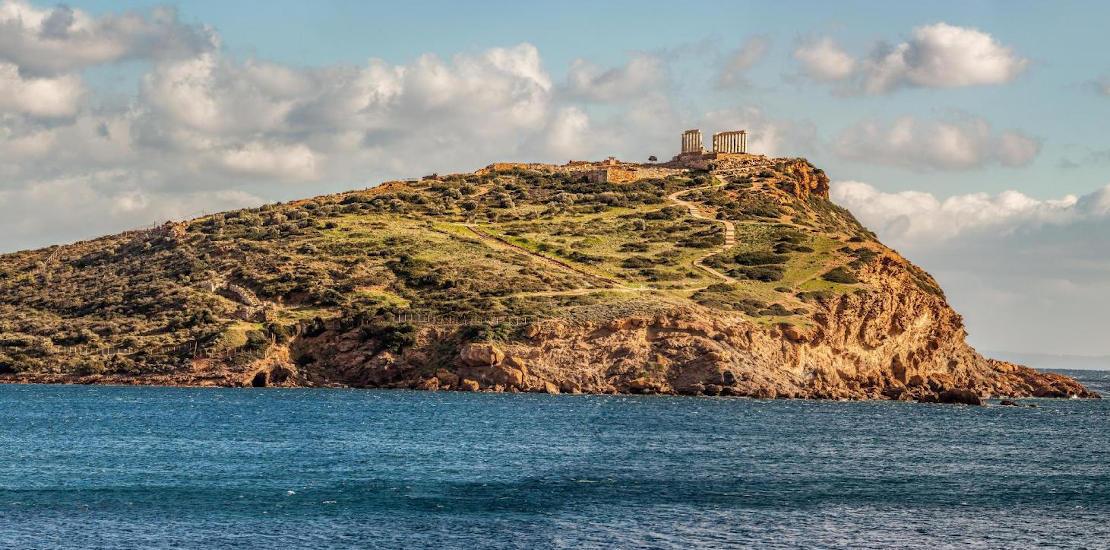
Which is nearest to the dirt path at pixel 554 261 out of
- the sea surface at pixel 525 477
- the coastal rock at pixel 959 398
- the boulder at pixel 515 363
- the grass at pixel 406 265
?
the grass at pixel 406 265

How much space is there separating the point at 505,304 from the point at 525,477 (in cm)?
6136

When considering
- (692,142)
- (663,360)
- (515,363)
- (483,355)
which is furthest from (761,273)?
(692,142)

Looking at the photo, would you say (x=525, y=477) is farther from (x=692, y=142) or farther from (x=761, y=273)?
(x=692, y=142)

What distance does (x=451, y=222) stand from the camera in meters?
147

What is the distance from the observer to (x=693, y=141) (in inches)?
7195

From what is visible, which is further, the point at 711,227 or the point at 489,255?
the point at 711,227

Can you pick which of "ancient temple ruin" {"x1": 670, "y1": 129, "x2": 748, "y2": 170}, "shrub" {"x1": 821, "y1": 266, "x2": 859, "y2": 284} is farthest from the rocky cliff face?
"ancient temple ruin" {"x1": 670, "y1": 129, "x2": 748, "y2": 170}

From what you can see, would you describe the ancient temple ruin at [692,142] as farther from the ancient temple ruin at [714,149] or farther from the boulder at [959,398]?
the boulder at [959,398]

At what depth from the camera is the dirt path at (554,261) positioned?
120188 millimetres

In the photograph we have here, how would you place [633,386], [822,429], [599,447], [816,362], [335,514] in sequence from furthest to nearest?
[816,362] < [633,386] < [822,429] < [599,447] < [335,514]

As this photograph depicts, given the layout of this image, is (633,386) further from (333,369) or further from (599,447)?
(599,447)

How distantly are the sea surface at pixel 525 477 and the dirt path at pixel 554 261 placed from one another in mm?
35727

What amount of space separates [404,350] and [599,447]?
4529cm

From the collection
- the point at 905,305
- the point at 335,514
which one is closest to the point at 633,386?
the point at 905,305
